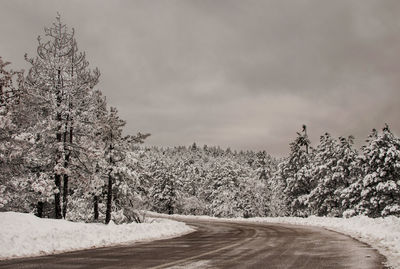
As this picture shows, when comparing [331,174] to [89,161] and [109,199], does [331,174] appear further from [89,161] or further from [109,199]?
[89,161]

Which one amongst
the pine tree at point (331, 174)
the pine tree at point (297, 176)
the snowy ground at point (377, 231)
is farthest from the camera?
the pine tree at point (297, 176)

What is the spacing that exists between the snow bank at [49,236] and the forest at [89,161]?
454 cm

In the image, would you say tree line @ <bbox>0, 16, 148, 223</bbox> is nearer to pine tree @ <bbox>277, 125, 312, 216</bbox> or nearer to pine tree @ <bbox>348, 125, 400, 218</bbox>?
pine tree @ <bbox>348, 125, 400, 218</bbox>

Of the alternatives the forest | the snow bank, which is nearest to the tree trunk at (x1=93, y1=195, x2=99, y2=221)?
the forest

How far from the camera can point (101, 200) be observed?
34625mm

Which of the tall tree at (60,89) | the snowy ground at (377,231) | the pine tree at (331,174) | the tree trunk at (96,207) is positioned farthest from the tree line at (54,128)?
the pine tree at (331,174)

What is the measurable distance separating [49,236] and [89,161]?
1038 cm

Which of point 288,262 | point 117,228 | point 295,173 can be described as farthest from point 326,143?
point 288,262

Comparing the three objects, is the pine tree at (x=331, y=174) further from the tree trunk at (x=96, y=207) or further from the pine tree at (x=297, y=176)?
the tree trunk at (x=96, y=207)

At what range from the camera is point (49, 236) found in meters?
15.1

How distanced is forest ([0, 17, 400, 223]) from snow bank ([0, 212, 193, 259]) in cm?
454

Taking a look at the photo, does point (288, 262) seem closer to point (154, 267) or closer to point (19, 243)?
point (154, 267)

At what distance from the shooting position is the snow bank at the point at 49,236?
13273mm

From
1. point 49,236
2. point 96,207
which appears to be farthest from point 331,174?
point 49,236
